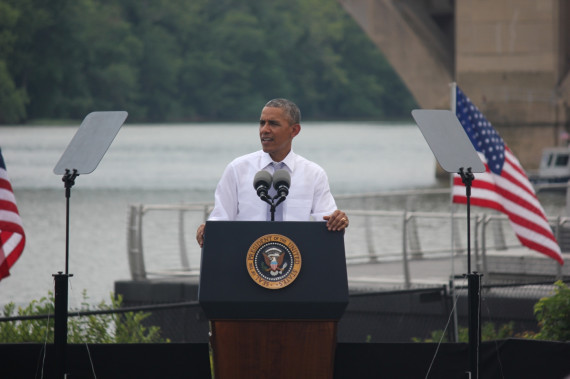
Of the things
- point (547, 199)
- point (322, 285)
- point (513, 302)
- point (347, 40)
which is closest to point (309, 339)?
point (322, 285)

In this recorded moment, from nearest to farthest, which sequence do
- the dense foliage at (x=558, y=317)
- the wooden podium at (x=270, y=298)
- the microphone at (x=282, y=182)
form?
the wooden podium at (x=270, y=298) → the microphone at (x=282, y=182) → the dense foliage at (x=558, y=317)

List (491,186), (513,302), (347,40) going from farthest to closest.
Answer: (347,40), (513,302), (491,186)

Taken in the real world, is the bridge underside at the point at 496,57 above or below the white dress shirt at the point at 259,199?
above

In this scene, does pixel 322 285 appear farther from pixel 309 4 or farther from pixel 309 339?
pixel 309 4

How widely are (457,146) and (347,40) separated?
13567cm

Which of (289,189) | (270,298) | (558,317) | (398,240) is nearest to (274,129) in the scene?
(289,189)

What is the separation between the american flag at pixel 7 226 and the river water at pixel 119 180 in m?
7.12

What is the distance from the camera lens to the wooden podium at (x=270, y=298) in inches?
250

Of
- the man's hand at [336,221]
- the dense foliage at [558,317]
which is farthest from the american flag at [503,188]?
the man's hand at [336,221]

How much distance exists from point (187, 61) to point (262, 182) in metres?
121

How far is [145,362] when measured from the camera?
8.08 metres

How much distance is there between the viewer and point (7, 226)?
342 inches

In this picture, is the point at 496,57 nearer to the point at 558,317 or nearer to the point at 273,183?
the point at 558,317

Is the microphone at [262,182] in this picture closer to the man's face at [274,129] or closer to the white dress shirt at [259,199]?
the man's face at [274,129]
